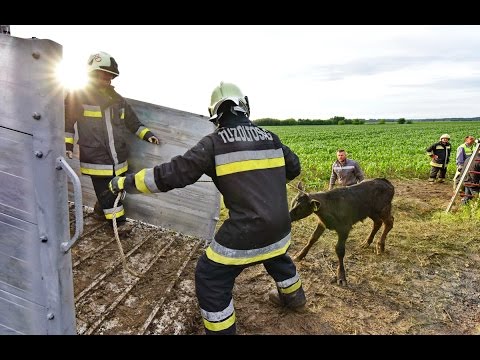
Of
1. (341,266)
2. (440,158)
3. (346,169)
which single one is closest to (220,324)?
(341,266)

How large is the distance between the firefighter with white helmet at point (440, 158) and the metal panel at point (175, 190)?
31.2ft

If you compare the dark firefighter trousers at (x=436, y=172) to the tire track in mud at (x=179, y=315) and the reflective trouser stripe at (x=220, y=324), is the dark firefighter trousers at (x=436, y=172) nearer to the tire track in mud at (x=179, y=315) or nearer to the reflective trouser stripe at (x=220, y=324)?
the tire track in mud at (x=179, y=315)

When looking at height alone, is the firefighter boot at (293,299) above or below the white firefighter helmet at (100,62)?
below

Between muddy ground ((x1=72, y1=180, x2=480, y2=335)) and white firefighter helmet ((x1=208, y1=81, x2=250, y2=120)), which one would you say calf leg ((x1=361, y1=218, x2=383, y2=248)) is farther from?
white firefighter helmet ((x1=208, y1=81, x2=250, y2=120))

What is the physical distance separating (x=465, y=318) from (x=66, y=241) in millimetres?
3965

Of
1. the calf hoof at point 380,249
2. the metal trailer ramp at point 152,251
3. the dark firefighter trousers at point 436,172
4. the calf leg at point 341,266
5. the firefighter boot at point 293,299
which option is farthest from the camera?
the dark firefighter trousers at point 436,172

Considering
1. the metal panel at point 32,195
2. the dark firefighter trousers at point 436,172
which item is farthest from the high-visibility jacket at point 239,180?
the dark firefighter trousers at point 436,172

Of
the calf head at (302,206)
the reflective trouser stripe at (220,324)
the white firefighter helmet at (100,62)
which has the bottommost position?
the reflective trouser stripe at (220,324)

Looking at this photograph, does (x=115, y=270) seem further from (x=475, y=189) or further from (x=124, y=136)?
(x=475, y=189)

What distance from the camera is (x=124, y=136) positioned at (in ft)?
14.8

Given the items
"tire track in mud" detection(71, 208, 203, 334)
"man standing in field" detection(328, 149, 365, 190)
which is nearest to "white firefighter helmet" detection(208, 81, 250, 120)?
"tire track in mud" detection(71, 208, 203, 334)

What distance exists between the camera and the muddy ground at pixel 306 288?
3.38 m

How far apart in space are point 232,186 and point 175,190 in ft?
7.21
